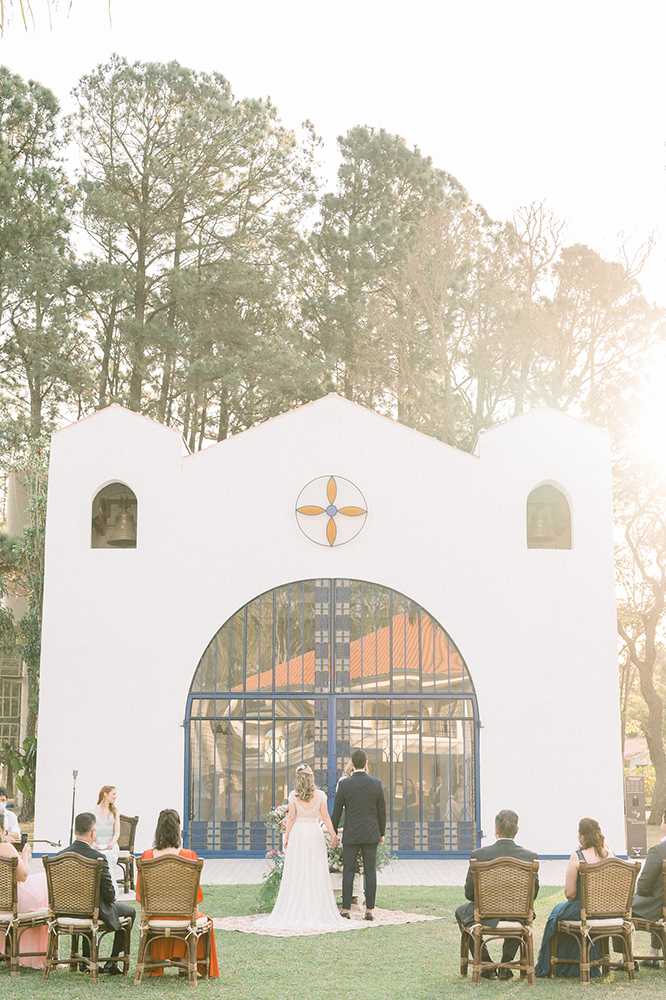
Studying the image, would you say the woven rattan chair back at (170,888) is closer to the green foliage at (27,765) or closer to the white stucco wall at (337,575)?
the white stucco wall at (337,575)

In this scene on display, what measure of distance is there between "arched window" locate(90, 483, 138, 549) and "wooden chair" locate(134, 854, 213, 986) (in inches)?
354

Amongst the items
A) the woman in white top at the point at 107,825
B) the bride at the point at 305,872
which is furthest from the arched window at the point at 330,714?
the bride at the point at 305,872

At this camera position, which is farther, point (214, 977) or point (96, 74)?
point (96, 74)

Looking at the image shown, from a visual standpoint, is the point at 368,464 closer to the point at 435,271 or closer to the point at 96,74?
the point at 435,271

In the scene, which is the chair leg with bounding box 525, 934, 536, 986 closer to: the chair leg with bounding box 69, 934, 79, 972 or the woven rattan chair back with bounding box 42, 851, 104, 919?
the woven rattan chair back with bounding box 42, 851, 104, 919

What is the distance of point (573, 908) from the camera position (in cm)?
826

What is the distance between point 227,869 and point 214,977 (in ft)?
21.5

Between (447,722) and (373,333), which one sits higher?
(373,333)

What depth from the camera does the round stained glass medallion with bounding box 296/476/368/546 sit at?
16.3 m

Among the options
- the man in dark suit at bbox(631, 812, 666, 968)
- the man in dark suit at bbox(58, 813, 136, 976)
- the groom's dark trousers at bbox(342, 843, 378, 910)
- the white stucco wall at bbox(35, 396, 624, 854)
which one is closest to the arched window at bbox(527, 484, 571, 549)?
the white stucco wall at bbox(35, 396, 624, 854)

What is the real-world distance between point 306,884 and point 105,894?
2.52 metres

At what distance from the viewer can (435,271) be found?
28.1 meters

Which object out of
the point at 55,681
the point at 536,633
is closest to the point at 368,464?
the point at 536,633

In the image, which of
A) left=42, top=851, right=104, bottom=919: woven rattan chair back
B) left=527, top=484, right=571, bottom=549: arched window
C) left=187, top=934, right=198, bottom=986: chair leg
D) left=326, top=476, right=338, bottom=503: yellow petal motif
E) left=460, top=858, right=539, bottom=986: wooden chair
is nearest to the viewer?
left=187, top=934, right=198, bottom=986: chair leg
